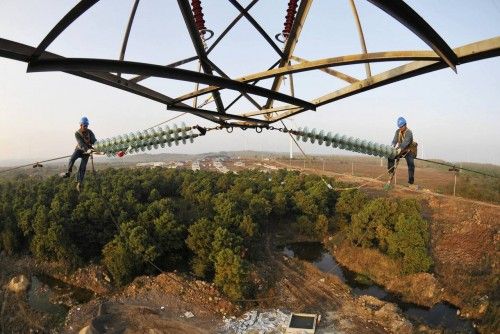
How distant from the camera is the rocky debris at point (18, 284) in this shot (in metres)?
23.9

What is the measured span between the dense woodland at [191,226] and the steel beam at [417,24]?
58.6 ft

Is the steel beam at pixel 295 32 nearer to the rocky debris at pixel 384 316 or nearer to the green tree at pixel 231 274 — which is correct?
the green tree at pixel 231 274


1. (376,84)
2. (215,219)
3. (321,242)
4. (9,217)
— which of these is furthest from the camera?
(321,242)

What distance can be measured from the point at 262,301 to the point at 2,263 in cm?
2144

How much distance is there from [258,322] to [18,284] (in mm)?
17574

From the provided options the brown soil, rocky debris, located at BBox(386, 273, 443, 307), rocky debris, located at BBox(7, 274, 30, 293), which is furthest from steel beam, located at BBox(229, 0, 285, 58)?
rocky debris, located at BBox(7, 274, 30, 293)

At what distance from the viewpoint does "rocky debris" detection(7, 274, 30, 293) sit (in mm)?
23875

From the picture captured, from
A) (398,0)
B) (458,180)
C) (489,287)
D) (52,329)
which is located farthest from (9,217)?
(458,180)

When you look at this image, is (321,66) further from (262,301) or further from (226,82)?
(262,301)

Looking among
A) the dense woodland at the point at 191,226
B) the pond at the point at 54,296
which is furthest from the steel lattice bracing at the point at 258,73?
the pond at the point at 54,296

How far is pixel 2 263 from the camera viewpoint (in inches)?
1088

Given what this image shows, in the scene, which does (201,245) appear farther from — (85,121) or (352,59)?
(352,59)

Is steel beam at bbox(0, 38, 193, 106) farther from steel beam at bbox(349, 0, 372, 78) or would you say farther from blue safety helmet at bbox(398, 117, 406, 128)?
blue safety helmet at bbox(398, 117, 406, 128)

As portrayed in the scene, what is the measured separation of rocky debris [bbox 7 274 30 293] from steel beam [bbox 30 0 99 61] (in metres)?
26.7
